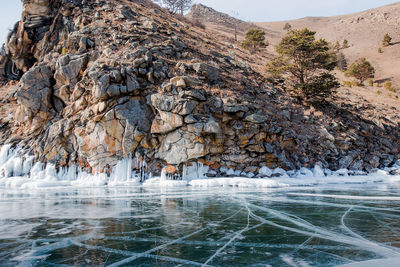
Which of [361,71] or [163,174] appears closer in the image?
[163,174]

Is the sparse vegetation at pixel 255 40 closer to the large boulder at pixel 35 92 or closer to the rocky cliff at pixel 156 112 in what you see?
the rocky cliff at pixel 156 112

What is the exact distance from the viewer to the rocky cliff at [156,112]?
1778cm

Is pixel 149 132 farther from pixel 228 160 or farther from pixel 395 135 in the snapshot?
pixel 395 135

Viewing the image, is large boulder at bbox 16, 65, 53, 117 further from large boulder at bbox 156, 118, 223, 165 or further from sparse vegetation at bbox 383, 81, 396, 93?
sparse vegetation at bbox 383, 81, 396, 93

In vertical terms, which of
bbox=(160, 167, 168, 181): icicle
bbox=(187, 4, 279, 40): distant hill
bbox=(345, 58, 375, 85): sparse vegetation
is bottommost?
bbox=(160, 167, 168, 181): icicle

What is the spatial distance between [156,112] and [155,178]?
5.03 meters

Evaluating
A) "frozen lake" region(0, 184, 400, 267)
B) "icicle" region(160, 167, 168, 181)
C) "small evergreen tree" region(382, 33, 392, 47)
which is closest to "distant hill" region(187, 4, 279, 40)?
"small evergreen tree" region(382, 33, 392, 47)

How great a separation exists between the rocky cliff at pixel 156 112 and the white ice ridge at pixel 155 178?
575 mm

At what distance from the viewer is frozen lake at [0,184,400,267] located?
4.09 meters

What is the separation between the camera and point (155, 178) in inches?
683

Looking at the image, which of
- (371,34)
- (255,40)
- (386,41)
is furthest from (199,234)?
(371,34)

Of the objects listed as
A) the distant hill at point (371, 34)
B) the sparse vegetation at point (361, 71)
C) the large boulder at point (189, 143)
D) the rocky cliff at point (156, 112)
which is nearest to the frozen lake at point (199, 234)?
the large boulder at point (189, 143)

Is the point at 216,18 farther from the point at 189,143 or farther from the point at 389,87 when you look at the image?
the point at 189,143

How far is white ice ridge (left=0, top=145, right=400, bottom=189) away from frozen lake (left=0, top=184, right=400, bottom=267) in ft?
23.4
